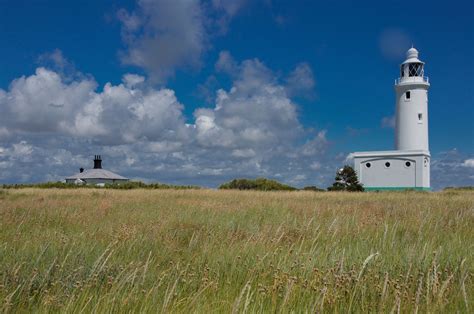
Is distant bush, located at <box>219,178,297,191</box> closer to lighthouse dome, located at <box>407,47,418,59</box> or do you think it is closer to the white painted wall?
the white painted wall

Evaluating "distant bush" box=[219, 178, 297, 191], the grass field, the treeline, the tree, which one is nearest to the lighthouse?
the tree

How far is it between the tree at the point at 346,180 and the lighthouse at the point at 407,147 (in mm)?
3447

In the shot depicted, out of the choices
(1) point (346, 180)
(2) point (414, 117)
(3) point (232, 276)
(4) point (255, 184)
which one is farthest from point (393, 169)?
(3) point (232, 276)

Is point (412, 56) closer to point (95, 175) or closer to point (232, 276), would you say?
point (95, 175)

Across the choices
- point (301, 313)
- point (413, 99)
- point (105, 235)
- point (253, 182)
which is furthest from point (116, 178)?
point (301, 313)

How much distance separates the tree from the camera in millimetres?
40844

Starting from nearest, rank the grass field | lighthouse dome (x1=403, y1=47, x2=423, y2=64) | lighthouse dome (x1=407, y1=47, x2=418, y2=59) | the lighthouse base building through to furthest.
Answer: the grass field → the lighthouse base building → lighthouse dome (x1=403, y1=47, x2=423, y2=64) → lighthouse dome (x1=407, y1=47, x2=418, y2=59)

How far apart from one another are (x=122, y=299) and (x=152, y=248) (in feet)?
7.37

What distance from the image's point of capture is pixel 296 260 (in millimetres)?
4207

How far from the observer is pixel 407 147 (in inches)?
1757

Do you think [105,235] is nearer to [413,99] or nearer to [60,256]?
[60,256]

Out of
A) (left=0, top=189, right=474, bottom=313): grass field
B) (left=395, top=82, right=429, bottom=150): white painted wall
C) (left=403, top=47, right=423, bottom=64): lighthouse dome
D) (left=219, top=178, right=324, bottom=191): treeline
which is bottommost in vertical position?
(left=0, top=189, right=474, bottom=313): grass field

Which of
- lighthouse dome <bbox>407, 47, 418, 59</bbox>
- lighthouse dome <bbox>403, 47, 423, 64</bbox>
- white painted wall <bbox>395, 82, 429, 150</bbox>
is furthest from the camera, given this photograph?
lighthouse dome <bbox>407, 47, 418, 59</bbox>

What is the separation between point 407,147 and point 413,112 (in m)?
3.93
